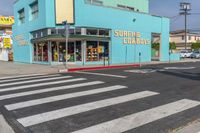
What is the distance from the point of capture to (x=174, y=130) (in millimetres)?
5371

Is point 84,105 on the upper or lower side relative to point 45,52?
lower

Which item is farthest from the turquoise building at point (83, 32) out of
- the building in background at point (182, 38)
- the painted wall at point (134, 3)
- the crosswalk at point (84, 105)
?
the building in background at point (182, 38)

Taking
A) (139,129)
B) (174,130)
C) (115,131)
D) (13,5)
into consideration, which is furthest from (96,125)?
(13,5)

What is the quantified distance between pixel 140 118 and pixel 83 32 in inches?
745

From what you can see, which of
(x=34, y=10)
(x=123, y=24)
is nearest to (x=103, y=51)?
(x=123, y=24)

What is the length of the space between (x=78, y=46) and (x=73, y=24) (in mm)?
2133

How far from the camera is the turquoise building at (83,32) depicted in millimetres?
24578

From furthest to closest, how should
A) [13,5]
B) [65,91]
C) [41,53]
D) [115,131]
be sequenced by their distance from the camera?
[13,5] < [41,53] < [65,91] < [115,131]

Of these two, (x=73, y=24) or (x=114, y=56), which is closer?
(x=73, y=24)

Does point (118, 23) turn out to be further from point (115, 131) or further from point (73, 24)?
point (115, 131)

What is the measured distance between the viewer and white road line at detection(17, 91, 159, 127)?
614 cm

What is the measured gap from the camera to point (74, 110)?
276 inches

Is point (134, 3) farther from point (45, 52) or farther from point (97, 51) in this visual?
point (45, 52)

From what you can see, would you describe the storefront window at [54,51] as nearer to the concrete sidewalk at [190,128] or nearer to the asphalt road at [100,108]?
the asphalt road at [100,108]
